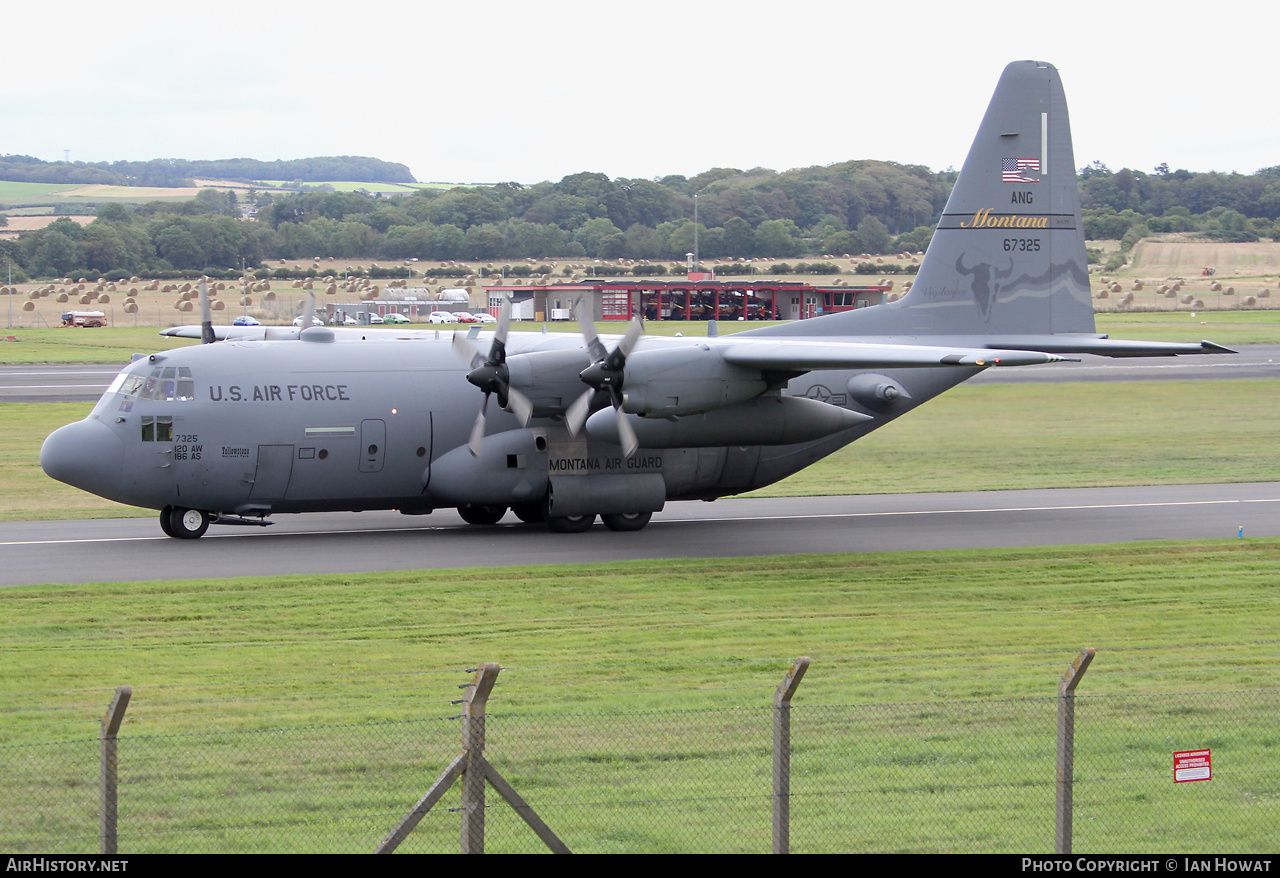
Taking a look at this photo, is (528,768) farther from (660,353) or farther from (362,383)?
(362,383)

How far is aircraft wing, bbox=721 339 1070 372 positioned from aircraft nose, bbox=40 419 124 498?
451 inches

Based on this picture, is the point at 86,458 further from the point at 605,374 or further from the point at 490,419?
the point at 605,374

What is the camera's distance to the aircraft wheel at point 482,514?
28.3 metres

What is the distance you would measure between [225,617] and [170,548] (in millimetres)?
5892

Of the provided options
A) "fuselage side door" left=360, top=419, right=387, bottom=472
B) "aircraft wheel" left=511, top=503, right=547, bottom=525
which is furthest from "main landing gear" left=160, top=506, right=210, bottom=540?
"aircraft wheel" left=511, top=503, right=547, bottom=525

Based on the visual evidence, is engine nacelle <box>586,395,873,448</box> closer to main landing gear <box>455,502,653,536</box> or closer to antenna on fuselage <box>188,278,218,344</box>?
main landing gear <box>455,502,653,536</box>

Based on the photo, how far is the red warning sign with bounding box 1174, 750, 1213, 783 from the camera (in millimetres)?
9680

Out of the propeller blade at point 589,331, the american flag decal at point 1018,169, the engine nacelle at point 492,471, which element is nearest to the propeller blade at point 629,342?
the propeller blade at point 589,331

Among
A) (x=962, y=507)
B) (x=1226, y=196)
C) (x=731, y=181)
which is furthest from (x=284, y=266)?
(x=1226, y=196)

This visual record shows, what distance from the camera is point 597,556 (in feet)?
82.0

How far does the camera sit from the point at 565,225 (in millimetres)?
140125

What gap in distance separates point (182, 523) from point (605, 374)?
886cm

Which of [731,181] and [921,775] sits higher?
[731,181]

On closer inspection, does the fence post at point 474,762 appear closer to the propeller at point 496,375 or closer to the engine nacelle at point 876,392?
the propeller at point 496,375
